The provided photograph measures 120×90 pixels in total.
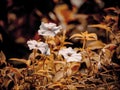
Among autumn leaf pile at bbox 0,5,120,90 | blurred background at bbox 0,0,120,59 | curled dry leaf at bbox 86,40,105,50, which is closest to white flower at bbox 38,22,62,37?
autumn leaf pile at bbox 0,5,120,90

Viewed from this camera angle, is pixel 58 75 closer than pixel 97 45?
Yes

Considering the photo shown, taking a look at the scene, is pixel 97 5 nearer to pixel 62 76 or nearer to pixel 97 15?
pixel 97 15

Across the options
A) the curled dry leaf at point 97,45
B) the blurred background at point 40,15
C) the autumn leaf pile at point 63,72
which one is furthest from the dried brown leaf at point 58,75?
the blurred background at point 40,15

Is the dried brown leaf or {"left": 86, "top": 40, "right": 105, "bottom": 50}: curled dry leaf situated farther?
{"left": 86, "top": 40, "right": 105, "bottom": 50}: curled dry leaf

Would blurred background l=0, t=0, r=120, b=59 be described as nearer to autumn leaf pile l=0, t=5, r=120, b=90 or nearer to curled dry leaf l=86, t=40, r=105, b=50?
curled dry leaf l=86, t=40, r=105, b=50

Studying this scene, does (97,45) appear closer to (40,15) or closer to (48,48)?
(48,48)

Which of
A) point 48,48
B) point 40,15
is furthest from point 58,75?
point 40,15

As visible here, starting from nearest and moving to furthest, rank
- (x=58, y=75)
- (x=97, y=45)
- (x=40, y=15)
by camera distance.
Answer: (x=58, y=75) < (x=97, y=45) < (x=40, y=15)

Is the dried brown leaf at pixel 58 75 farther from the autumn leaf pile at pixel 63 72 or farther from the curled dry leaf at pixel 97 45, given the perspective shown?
the curled dry leaf at pixel 97 45
